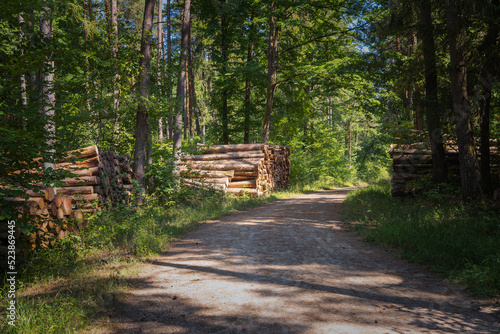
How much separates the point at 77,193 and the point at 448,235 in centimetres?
828

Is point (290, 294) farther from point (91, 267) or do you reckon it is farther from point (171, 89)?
point (171, 89)

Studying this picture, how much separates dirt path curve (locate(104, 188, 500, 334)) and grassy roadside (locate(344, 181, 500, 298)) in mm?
349

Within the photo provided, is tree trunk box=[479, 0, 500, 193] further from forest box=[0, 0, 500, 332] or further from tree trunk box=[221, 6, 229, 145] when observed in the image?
tree trunk box=[221, 6, 229, 145]

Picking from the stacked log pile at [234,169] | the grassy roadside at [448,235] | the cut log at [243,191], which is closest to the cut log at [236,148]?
the stacked log pile at [234,169]

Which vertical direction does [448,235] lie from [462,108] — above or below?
below

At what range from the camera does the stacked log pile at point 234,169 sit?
1405 cm

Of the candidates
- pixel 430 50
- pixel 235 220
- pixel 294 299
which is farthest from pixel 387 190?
pixel 294 299

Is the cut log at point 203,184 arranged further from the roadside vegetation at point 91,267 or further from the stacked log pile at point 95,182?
the stacked log pile at point 95,182

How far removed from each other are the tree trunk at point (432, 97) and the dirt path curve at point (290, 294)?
4894 mm

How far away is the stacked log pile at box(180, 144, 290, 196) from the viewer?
46.1 feet

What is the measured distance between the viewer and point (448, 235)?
222 inches

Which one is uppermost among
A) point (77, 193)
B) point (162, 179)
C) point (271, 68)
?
point (271, 68)

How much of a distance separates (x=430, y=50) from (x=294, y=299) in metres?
8.60

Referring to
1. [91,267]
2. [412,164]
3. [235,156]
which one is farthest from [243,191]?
[91,267]
